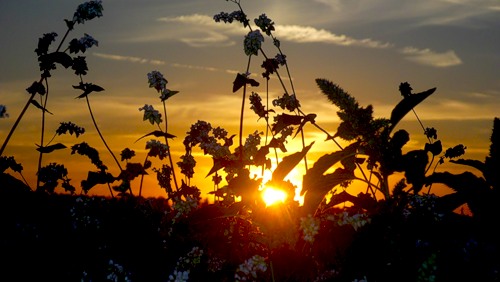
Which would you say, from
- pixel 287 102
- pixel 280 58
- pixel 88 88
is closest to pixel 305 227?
pixel 287 102

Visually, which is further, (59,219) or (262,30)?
(262,30)

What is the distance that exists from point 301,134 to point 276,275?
408cm

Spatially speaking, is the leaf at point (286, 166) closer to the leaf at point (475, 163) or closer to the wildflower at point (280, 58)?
the leaf at point (475, 163)

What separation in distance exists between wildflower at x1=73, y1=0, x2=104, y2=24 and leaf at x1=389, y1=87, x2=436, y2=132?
6629 mm

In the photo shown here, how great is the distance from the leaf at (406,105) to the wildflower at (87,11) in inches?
261

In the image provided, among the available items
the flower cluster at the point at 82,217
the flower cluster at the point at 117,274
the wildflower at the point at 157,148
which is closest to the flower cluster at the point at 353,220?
the flower cluster at the point at 117,274

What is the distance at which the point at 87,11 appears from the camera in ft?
27.6

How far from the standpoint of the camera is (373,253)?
2.75 meters

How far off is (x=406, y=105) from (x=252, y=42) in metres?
4.30

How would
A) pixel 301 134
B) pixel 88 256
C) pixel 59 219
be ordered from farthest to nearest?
1. pixel 301 134
2. pixel 59 219
3. pixel 88 256

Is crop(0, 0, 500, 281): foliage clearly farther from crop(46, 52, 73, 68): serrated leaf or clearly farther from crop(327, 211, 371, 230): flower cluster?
crop(46, 52, 73, 68): serrated leaf

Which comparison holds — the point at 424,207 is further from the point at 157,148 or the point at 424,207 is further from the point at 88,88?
the point at 88,88

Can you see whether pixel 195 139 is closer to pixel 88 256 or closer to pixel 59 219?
pixel 59 219

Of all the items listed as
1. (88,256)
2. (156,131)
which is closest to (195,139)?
(156,131)
